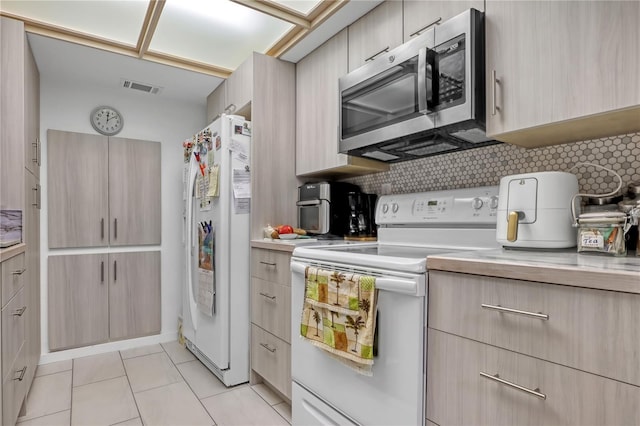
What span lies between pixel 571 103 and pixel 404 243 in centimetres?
97

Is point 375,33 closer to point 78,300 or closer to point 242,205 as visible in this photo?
point 242,205

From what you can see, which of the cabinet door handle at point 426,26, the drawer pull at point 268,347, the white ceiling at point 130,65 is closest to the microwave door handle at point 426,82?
the cabinet door handle at point 426,26

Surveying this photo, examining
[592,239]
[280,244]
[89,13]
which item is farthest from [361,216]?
[89,13]

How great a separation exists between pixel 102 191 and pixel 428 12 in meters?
2.79

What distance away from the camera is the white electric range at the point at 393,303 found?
1.14m

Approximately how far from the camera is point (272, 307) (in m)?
2.08

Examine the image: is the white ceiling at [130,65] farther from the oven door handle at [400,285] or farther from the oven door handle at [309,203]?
the oven door handle at [400,285]

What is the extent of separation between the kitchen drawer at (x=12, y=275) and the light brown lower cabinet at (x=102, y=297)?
3.06ft

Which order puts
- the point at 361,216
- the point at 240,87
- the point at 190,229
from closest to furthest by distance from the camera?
the point at 361,216
the point at 240,87
the point at 190,229

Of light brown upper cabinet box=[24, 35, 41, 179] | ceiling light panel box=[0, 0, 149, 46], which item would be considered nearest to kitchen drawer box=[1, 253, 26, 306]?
light brown upper cabinet box=[24, 35, 41, 179]

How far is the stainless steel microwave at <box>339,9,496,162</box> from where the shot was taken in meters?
1.36

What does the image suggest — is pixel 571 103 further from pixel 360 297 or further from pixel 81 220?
pixel 81 220

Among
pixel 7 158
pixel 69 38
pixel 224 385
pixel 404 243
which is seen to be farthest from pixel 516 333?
pixel 69 38

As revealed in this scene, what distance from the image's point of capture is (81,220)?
113 inches
